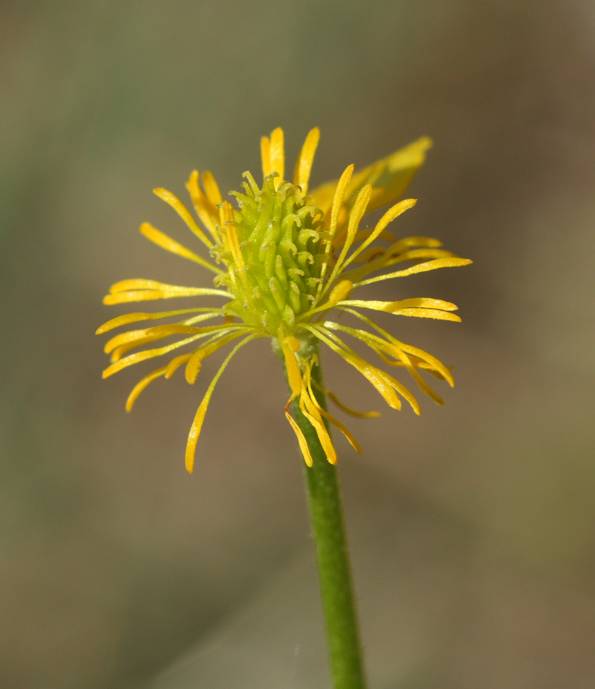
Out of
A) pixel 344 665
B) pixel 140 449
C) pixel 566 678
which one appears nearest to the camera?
pixel 344 665

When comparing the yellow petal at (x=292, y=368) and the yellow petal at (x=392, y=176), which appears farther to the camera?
the yellow petal at (x=392, y=176)

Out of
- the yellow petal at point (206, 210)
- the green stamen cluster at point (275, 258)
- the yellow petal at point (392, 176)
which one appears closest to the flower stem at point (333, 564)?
the green stamen cluster at point (275, 258)

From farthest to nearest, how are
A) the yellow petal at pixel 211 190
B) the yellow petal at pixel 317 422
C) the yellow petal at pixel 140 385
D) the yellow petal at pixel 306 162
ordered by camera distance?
the yellow petal at pixel 211 190, the yellow petal at pixel 306 162, the yellow petal at pixel 140 385, the yellow petal at pixel 317 422

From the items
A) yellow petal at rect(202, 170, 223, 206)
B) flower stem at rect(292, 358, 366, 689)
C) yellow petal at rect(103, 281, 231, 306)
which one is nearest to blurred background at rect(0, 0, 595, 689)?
flower stem at rect(292, 358, 366, 689)

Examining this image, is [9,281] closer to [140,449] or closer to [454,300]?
[140,449]

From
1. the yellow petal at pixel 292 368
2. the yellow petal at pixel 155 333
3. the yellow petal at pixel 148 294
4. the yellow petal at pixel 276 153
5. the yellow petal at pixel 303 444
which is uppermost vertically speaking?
the yellow petal at pixel 276 153

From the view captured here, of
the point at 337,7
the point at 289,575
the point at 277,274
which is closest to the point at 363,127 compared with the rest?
the point at 337,7

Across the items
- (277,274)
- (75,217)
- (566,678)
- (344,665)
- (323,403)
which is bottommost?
(566,678)

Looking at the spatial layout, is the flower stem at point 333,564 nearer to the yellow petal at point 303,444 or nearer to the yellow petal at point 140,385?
the yellow petal at point 303,444
